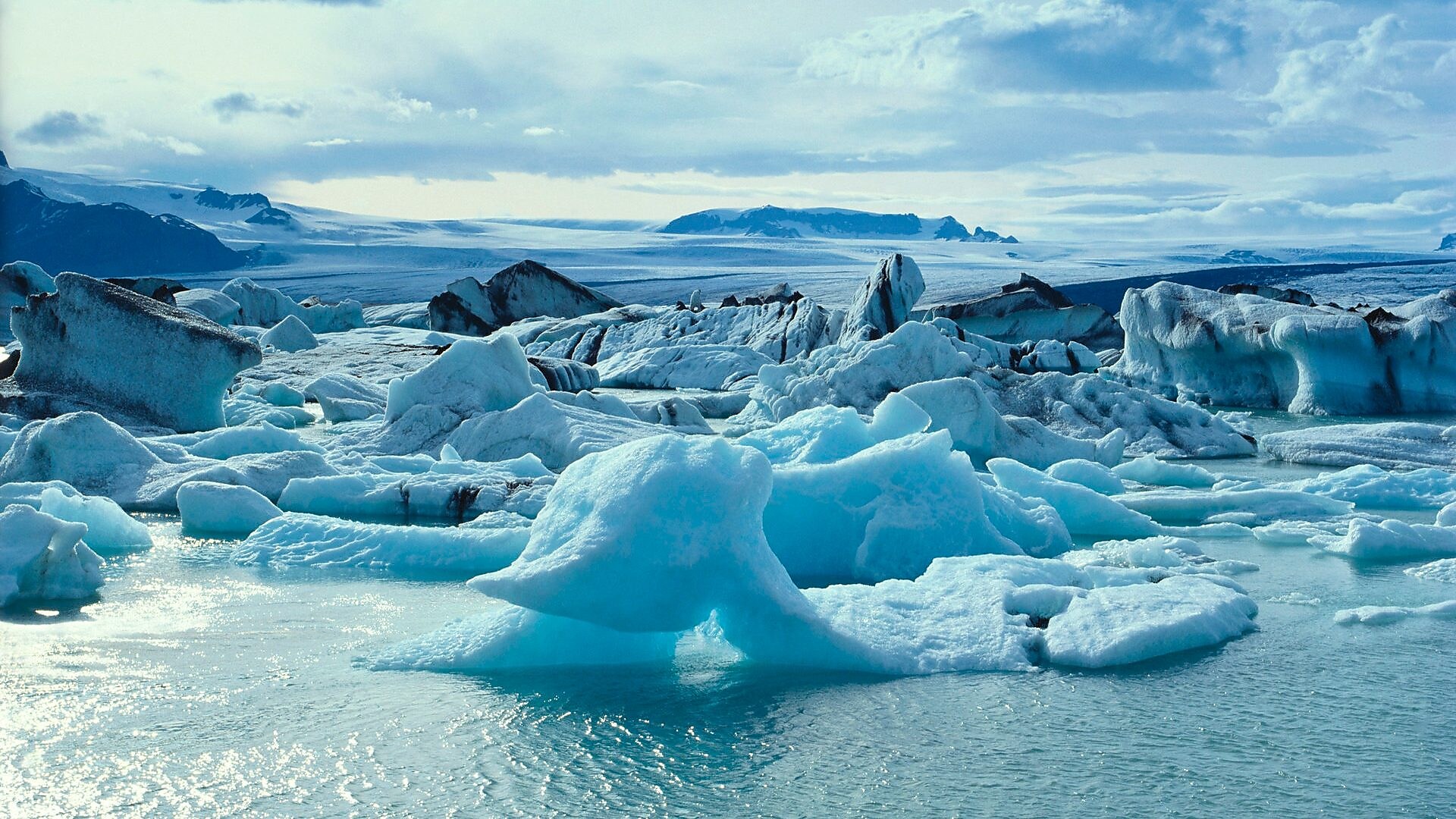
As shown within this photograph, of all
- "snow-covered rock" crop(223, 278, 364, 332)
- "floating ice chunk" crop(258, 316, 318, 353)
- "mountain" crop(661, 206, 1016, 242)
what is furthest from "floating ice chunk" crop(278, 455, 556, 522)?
"mountain" crop(661, 206, 1016, 242)

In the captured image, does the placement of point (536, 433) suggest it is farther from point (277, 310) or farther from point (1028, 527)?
point (277, 310)

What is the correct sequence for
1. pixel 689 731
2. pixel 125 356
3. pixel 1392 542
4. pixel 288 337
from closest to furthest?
1. pixel 689 731
2. pixel 1392 542
3. pixel 125 356
4. pixel 288 337

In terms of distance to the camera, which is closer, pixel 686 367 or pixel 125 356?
pixel 125 356

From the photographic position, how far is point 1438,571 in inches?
252

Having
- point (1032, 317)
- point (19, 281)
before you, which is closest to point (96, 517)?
point (1032, 317)

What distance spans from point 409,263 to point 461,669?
59299 mm

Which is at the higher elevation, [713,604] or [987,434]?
[713,604]

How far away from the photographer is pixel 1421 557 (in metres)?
6.91

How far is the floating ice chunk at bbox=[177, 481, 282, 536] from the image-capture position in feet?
24.5

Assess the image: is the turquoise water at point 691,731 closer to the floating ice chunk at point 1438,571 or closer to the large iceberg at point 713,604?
the large iceberg at point 713,604

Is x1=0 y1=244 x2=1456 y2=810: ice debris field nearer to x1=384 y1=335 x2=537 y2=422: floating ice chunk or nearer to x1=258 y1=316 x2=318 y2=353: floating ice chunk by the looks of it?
x1=384 y1=335 x2=537 y2=422: floating ice chunk

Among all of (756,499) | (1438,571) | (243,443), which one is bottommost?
(243,443)

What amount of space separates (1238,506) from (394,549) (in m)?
5.45

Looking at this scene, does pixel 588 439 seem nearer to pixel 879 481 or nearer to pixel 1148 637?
pixel 879 481
